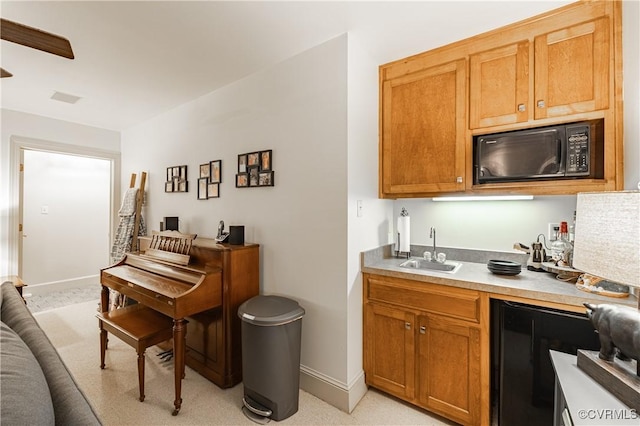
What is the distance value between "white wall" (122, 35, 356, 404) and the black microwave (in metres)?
0.97

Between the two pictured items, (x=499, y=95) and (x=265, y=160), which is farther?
(x=265, y=160)

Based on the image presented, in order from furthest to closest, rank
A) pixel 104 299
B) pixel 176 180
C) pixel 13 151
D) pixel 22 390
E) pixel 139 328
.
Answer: pixel 13 151, pixel 176 180, pixel 104 299, pixel 139 328, pixel 22 390

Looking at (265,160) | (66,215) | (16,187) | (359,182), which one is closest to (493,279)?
(359,182)

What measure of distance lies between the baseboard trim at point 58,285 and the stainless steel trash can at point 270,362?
4508 mm

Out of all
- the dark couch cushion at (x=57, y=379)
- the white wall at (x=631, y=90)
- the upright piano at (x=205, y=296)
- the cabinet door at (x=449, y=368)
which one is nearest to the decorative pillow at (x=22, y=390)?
the dark couch cushion at (x=57, y=379)

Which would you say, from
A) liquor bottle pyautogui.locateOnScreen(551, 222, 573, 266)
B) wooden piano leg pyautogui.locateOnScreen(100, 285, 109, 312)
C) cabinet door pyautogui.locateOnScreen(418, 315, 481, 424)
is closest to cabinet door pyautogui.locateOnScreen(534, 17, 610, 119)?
liquor bottle pyautogui.locateOnScreen(551, 222, 573, 266)

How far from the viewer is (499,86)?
76.8 inches

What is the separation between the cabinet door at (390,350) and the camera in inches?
78.3

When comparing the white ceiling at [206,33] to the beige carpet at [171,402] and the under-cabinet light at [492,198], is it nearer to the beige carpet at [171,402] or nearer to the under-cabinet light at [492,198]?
the under-cabinet light at [492,198]

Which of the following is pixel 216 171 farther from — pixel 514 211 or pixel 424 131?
pixel 514 211

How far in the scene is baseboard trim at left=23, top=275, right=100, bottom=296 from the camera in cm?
442

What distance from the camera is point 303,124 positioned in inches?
88.4

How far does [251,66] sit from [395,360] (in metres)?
2.60

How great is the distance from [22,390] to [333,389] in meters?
1.82
